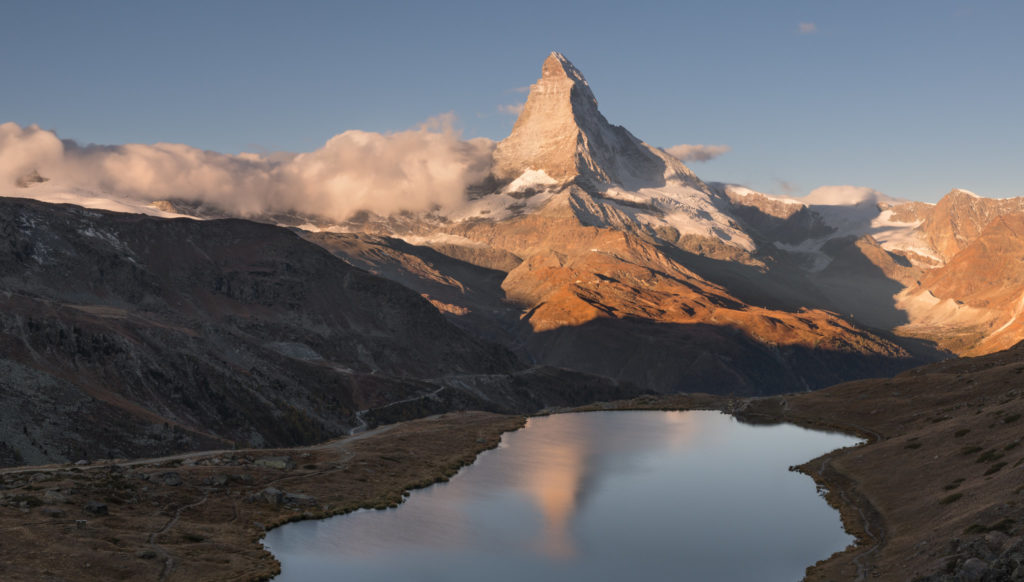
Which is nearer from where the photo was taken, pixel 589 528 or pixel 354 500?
pixel 589 528

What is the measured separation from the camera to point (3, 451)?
140 meters

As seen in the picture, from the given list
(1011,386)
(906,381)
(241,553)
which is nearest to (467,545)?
(241,553)

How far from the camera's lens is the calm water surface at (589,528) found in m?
88.1

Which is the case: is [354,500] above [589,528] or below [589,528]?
above

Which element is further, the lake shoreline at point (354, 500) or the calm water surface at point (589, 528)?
the calm water surface at point (589, 528)

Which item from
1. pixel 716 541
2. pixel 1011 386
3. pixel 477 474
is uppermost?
pixel 1011 386

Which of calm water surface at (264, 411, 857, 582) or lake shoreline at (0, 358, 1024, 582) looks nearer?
lake shoreline at (0, 358, 1024, 582)

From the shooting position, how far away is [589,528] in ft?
349

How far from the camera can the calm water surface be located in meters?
88.1

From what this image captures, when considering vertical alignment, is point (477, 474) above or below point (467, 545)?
above

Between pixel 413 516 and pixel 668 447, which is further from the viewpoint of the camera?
pixel 668 447

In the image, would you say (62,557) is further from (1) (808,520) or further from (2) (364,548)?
(1) (808,520)

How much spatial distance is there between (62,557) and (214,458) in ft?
175

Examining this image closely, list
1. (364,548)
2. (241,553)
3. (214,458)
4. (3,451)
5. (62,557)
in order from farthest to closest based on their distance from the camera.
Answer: (3,451), (214,458), (364,548), (241,553), (62,557)
